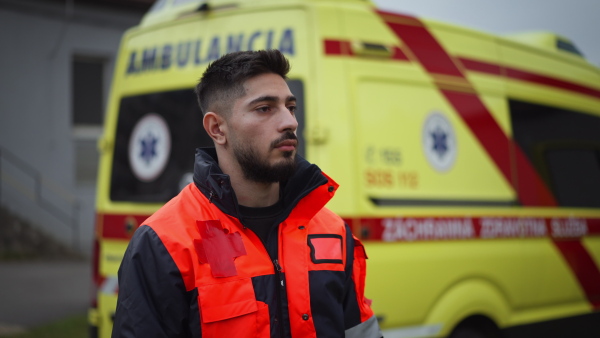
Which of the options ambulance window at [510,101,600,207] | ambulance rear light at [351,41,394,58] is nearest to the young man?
ambulance rear light at [351,41,394,58]

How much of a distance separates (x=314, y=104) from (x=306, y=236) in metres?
1.66

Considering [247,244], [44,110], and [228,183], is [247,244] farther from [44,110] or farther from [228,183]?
[44,110]

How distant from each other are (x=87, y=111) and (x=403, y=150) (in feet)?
37.1

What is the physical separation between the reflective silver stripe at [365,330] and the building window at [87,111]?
40.6 feet

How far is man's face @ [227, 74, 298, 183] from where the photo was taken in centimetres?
198

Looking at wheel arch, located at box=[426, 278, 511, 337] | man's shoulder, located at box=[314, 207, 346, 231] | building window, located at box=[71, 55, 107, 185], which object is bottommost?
wheel arch, located at box=[426, 278, 511, 337]

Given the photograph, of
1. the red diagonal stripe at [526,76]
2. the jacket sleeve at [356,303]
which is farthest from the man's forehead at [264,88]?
the red diagonal stripe at [526,76]

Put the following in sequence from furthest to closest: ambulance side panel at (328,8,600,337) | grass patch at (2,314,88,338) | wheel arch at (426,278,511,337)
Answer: grass patch at (2,314,88,338) → wheel arch at (426,278,511,337) → ambulance side panel at (328,8,600,337)

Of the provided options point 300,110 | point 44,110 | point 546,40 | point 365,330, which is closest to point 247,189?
point 365,330

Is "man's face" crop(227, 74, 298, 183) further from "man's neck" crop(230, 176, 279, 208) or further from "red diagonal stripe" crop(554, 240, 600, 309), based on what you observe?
"red diagonal stripe" crop(554, 240, 600, 309)

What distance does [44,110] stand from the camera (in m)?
13.1

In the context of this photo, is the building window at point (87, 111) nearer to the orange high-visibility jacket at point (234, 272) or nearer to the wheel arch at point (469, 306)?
the wheel arch at point (469, 306)

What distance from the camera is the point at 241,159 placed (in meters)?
2.02

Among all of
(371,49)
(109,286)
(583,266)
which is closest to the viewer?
(371,49)
